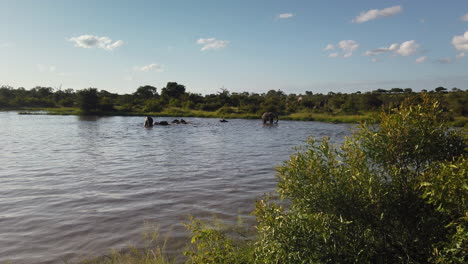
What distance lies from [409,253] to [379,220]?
22.3 inches

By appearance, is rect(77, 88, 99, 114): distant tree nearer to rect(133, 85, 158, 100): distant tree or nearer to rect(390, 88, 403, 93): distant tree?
rect(133, 85, 158, 100): distant tree

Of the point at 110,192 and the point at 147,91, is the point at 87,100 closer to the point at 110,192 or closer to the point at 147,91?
the point at 110,192

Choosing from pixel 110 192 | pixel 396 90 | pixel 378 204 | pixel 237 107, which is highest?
pixel 396 90

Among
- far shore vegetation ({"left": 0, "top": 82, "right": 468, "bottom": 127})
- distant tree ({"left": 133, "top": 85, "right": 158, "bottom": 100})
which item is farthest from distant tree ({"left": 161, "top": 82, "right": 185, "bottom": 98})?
distant tree ({"left": 133, "top": 85, "right": 158, "bottom": 100})

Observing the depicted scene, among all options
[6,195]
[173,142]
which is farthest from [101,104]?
[6,195]

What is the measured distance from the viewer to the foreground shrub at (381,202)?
4.02 m

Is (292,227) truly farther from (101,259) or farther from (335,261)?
(101,259)

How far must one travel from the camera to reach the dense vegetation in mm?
4027

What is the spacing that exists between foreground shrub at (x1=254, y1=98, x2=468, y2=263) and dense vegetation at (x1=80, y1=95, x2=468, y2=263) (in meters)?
0.01

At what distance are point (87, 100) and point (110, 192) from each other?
61.6 m

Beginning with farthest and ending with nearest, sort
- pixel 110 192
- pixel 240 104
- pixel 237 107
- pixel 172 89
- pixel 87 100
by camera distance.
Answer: pixel 172 89 → pixel 240 104 → pixel 237 107 → pixel 87 100 → pixel 110 192

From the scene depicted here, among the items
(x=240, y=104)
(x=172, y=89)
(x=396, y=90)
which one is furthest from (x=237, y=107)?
(x=396, y=90)

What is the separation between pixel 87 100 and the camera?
66.8 meters

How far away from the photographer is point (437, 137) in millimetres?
5180
